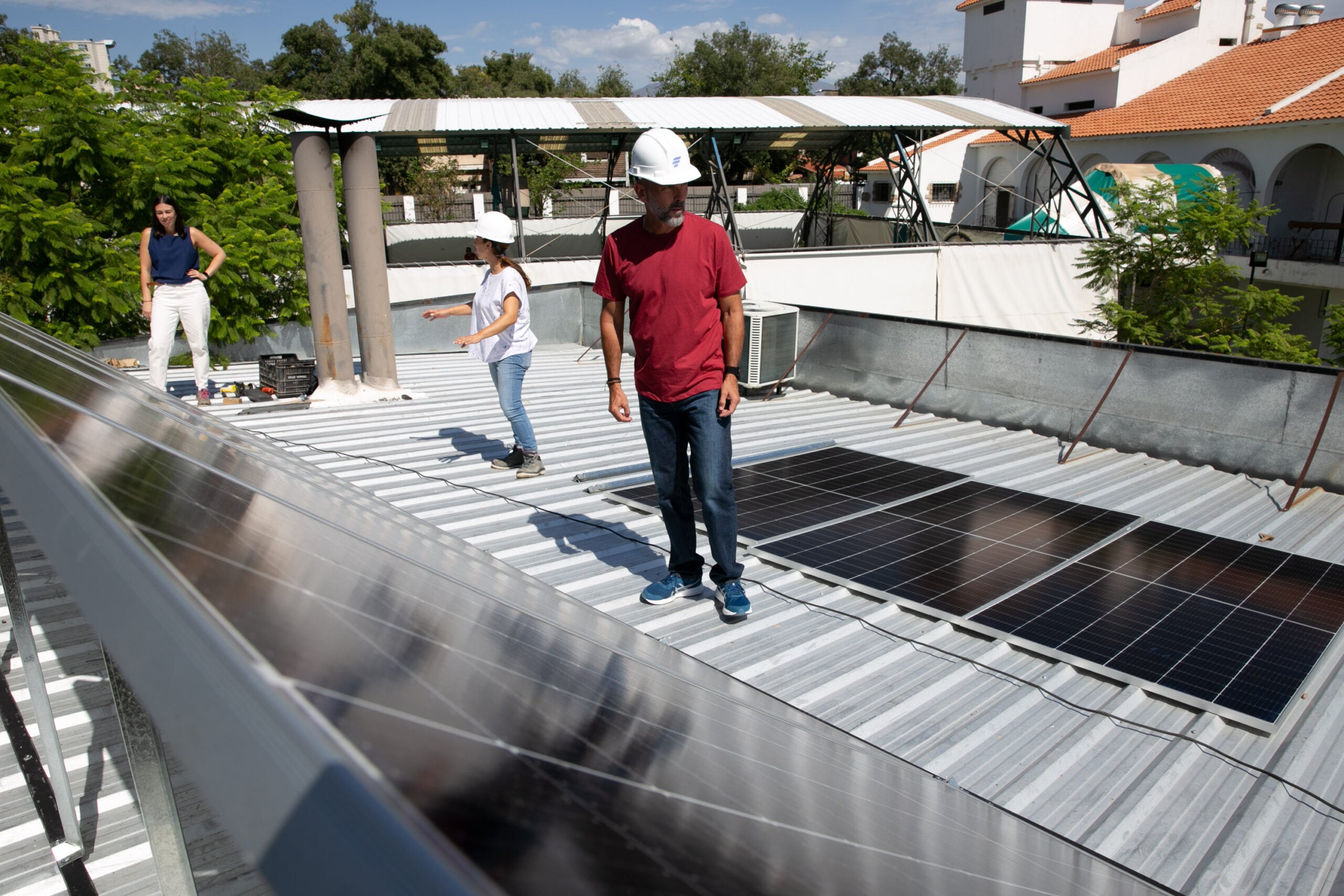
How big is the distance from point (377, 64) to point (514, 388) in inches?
2526

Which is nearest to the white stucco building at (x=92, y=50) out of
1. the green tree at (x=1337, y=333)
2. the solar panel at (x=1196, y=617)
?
the solar panel at (x=1196, y=617)

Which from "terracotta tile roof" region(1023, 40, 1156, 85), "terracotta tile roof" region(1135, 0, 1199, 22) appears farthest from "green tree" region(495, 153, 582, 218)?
"terracotta tile roof" region(1135, 0, 1199, 22)

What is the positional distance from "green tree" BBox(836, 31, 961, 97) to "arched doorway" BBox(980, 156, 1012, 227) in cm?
4730

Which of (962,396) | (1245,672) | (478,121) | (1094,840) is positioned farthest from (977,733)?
(478,121)

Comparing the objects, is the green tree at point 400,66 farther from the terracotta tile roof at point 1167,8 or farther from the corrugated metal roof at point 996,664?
the corrugated metal roof at point 996,664

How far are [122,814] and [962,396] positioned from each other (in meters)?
7.85

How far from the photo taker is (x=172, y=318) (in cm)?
761

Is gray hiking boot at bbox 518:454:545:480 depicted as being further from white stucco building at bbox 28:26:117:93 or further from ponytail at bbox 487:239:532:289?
white stucco building at bbox 28:26:117:93

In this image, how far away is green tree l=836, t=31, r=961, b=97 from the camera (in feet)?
282

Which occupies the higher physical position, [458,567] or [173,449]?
[173,449]

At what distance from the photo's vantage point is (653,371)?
394 centimetres

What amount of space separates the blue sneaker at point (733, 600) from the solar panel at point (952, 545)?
686 millimetres

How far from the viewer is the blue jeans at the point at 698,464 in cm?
398

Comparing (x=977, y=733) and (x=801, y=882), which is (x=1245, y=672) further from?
(x=801, y=882)
